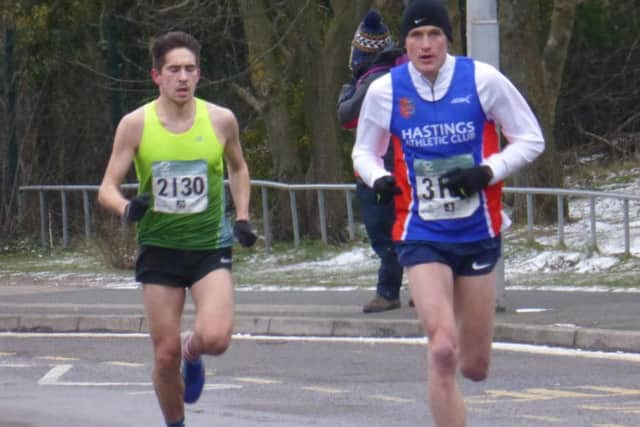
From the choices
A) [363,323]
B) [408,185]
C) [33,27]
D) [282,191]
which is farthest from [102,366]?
[33,27]

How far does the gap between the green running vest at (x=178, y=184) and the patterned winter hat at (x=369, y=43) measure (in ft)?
13.6

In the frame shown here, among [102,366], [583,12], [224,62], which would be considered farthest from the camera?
[583,12]

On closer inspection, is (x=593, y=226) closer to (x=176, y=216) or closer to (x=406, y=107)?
(x=176, y=216)

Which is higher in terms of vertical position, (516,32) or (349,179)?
(516,32)

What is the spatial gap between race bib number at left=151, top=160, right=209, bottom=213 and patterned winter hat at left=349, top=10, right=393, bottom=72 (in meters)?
4.26

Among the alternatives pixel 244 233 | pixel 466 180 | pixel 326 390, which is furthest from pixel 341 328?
pixel 466 180

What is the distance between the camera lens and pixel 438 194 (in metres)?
6.66

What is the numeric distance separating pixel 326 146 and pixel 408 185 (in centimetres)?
1384

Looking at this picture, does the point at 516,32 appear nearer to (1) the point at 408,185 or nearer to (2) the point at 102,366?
(2) the point at 102,366

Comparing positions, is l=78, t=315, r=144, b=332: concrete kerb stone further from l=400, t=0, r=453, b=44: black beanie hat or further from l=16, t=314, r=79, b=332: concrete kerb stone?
l=400, t=0, r=453, b=44: black beanie hat

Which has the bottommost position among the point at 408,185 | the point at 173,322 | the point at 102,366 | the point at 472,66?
the point at 102,366

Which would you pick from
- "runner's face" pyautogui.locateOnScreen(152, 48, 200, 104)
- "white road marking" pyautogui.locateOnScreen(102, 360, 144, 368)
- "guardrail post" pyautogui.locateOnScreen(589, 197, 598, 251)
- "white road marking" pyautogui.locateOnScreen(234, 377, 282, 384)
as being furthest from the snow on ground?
"runner's face" pyautogui.locateOnScreen(152, 48, 200, 104)

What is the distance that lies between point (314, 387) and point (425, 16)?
3079 millimetres

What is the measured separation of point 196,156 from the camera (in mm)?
7277
